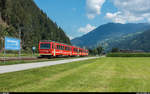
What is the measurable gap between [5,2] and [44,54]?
66556 mm

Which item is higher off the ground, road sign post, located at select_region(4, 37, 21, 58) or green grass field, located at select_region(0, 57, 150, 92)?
road sign post, located at select_region(4, 37, 21, 58)

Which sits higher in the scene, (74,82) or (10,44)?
(10,44)

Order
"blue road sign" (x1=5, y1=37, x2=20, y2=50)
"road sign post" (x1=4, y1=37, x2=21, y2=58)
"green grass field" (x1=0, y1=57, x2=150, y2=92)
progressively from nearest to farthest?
"green grass field" (x1=0, y1=57, x2=150, y2=92), "road sign post" (x1=4, y1=37, x2=21, y2=58), "blue road sign" (x1=5, y1=37, x2=20, y2=50)

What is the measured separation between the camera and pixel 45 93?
564 centimetres

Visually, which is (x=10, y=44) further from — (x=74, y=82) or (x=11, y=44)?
(x=74, y=82)

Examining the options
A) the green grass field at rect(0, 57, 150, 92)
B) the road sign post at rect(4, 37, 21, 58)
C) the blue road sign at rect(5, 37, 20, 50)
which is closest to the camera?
the green grass field at rect(0, 57, 150, 92)

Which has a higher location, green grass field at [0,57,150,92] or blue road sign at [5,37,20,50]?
blue road sign at [5,37,20,50]

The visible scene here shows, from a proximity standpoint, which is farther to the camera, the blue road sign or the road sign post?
the blue road sign

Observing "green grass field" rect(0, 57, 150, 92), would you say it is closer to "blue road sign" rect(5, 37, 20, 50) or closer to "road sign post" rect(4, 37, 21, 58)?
"road sign post" rect(4, 37, 21, 58)

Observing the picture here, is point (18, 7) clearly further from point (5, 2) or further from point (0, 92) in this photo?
point (0, 92)

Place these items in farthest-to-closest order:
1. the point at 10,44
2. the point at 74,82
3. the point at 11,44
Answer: the point at 11,44, the point at 10,44, the point at 74,82

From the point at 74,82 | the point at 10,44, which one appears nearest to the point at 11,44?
the point at 10,44

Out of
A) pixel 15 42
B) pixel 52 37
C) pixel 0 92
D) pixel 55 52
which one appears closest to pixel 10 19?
pixel 52 37

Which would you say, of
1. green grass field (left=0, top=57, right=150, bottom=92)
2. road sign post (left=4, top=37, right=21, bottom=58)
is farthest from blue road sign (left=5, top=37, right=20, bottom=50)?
green grass field (left=0, top=57, right=150, bottom=92)
